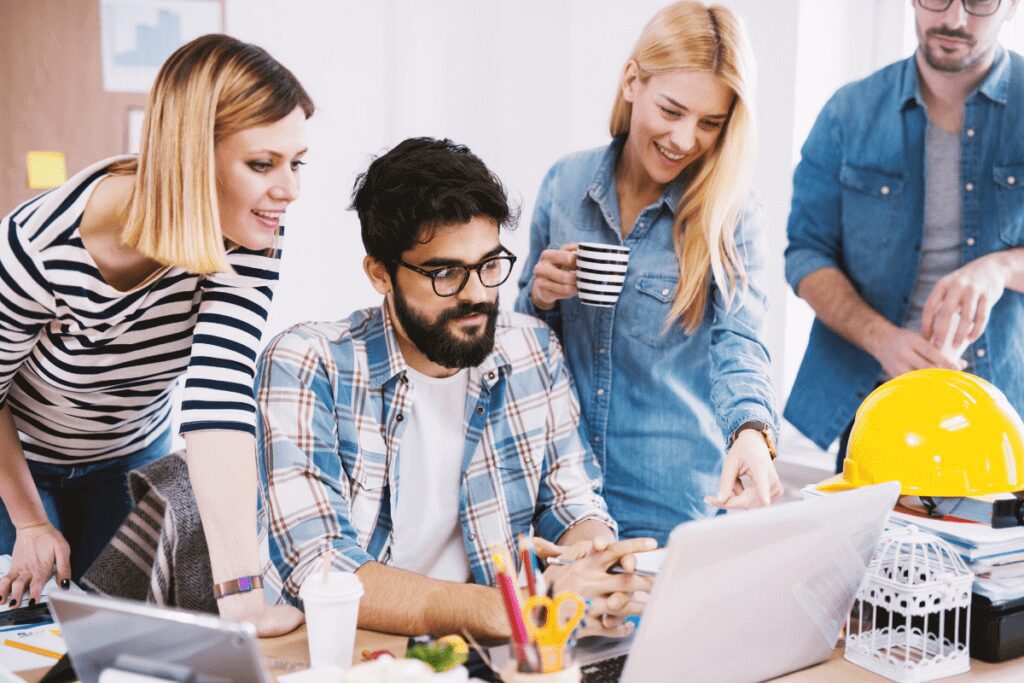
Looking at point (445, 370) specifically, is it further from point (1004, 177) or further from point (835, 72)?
point (835, 72)

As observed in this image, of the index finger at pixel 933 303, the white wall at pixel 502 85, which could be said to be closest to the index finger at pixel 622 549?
the index finger at pixel 933 303

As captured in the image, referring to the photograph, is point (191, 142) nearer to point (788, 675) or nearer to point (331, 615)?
point (331, 615)

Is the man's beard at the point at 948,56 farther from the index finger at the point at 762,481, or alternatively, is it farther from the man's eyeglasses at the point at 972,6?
the index finger at the point at 762,481

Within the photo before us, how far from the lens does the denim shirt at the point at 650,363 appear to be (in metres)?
1.97

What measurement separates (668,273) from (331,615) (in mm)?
1064

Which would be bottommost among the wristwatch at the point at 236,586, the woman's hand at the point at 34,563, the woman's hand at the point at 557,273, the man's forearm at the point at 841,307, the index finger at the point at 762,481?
the woman's hand at the point at 34,563

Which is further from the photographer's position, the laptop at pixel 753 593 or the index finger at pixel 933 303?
the index finger at pixel 933 303

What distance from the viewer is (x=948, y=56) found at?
221 centimetres

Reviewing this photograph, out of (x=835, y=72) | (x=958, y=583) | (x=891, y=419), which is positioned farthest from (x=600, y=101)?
(x=958, y=583)

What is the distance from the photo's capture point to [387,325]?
1.75 m

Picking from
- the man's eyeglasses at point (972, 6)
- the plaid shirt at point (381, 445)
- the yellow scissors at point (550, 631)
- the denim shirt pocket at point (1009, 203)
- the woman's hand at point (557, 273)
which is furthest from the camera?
the denim shirt pocket at point (1009, 203)

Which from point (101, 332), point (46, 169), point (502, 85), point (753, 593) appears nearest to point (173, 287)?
point (101, 332)

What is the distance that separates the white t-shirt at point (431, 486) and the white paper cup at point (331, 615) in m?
0.54

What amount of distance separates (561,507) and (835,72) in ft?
7.54
